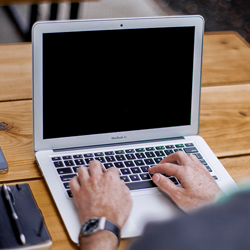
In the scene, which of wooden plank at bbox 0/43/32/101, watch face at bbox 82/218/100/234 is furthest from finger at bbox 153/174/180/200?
wooden plank at bbox 0/43/32/101

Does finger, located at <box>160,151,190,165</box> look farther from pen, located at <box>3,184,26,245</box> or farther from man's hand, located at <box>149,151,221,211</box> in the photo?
pen, located at <box>3,184,26,245</box>

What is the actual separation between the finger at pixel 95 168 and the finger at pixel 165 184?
12cm

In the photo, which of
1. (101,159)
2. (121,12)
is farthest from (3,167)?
(121,12)

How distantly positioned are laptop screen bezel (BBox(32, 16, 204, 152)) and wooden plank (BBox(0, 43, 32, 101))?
292 millimetres

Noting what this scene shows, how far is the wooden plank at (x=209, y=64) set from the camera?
4.52ft

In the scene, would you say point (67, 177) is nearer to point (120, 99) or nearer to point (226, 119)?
point (120, 99)

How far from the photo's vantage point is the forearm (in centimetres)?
80

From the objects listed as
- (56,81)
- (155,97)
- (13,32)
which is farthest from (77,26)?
(13,32)

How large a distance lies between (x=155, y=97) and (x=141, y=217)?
333 mm

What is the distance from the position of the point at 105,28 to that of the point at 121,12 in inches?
101

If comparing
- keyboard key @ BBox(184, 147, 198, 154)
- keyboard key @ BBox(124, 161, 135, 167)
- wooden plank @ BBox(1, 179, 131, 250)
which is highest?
keyboard key @ BBox(124, 161, 135, 167)

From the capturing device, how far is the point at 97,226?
0.83 meters

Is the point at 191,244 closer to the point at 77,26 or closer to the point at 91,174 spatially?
the point at 91,174

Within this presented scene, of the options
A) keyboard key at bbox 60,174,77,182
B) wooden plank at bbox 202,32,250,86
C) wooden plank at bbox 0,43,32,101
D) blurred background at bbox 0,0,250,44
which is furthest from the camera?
blurred background at bbox 0,0,250,44
